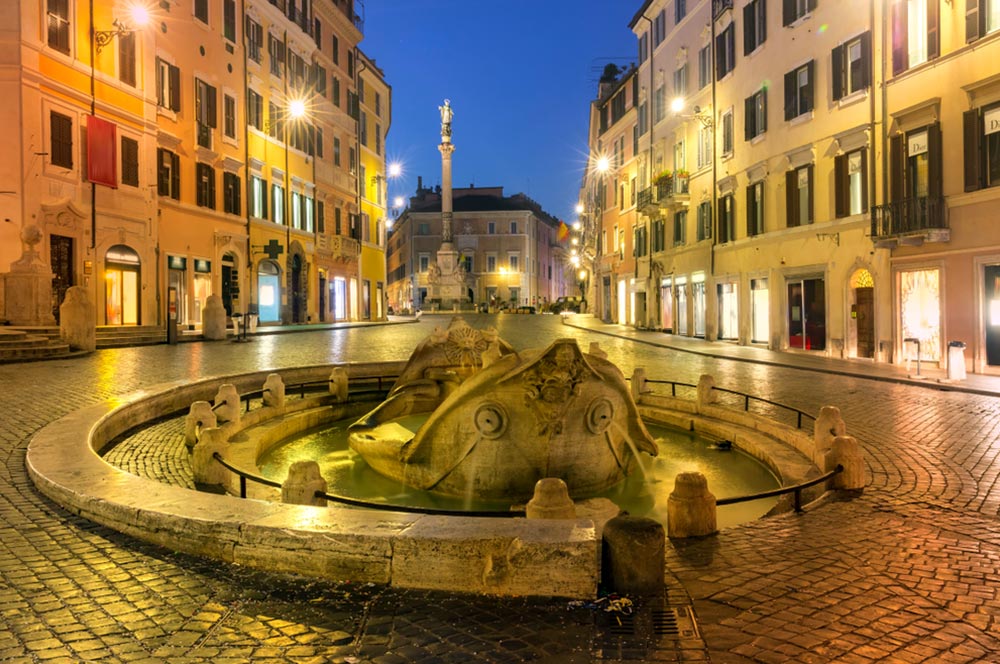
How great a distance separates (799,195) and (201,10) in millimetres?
27073

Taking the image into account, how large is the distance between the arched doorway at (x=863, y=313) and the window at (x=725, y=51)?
39.3 ft

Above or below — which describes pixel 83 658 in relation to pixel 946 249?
below

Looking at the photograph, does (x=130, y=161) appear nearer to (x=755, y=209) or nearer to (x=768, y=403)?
(x=755, y=209)

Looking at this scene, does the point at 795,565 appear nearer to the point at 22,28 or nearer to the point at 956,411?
the point at 956,411

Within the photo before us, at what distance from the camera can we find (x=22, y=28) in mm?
21547

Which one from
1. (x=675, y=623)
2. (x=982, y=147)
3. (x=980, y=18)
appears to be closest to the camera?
(x=675, y=623)

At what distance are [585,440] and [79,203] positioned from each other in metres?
23.7

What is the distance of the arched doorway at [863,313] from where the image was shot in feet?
67.3

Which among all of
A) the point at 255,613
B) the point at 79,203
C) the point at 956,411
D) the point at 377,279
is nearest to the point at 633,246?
the point at 377,279

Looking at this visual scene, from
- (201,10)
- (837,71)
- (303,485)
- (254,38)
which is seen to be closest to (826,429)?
(303,485)

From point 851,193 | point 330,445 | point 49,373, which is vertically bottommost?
point 330,445

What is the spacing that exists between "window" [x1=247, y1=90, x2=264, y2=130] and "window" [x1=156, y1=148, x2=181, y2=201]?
7261 mm

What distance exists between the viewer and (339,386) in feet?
41.7

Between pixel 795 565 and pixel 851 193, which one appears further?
pixel 851 193
